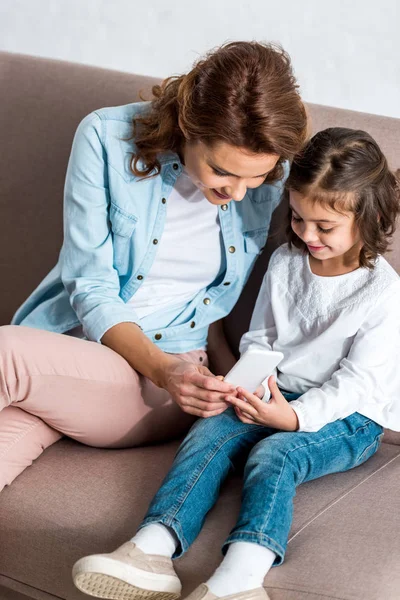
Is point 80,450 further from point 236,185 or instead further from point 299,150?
point 299,150

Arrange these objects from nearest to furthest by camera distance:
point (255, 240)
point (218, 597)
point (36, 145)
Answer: point (218, 597), point (255, 240), point (36, 145)

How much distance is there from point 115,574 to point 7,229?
1111 millimetres

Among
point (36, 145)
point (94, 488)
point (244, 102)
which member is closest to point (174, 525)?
point (94, 488)

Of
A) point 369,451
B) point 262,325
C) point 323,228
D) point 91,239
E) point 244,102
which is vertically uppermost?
point 244,102

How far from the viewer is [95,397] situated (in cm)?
156

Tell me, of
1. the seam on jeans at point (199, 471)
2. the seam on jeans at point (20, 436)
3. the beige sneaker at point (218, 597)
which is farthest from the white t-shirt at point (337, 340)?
the seam on jeans at point (20, 436)

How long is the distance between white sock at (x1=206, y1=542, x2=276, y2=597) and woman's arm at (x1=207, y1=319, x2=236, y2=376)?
636 millimetres

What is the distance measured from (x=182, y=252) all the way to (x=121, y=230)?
0.14m

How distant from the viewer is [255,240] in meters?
1.83

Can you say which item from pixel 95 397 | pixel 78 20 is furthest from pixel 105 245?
pixel 78 20

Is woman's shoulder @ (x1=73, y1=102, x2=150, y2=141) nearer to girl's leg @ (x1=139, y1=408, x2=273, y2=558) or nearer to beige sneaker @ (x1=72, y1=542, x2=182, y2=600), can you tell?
girl's leg @ (x1=139, y1=408, x2=273, y2=558)

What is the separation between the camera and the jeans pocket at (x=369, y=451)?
157 centimetres

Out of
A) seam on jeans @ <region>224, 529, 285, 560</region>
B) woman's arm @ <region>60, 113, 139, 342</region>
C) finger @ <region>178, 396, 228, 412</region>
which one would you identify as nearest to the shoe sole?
seam on jeans @ <region>224, 529, 285, 560</region>

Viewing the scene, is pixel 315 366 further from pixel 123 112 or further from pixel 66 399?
pixel 123 112
